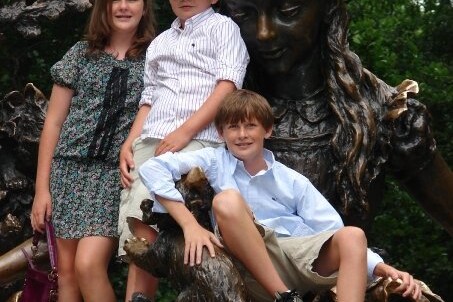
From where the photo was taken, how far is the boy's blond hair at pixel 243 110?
4.48 metres

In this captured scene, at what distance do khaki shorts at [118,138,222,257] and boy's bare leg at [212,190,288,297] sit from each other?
0.49m

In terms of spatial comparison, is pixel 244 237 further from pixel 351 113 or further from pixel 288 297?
pixel 351 113

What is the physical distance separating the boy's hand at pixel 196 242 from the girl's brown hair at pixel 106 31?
4.28 ft

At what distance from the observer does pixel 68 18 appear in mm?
A: 8031

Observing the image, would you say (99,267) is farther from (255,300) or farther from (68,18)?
(68,18)

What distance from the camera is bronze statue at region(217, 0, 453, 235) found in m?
5.09

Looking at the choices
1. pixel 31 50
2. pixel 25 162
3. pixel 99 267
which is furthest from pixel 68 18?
pixel 99 267

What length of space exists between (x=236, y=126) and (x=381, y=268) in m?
0.67

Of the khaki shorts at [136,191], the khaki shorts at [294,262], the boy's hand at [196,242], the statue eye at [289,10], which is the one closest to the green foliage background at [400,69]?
the statue eye at [289,10]

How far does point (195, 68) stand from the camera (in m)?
4.92

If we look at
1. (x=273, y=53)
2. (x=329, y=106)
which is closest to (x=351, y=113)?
(x=329, y=106)

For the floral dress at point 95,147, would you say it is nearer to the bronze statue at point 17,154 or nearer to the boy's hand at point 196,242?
the bronze statue at point 17,154

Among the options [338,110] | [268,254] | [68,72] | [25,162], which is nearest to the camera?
[268,254]

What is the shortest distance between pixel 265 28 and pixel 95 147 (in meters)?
0.86
